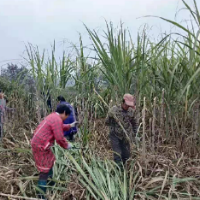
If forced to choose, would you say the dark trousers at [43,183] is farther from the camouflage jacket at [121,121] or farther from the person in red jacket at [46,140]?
the camouflage jacket at [121,121]

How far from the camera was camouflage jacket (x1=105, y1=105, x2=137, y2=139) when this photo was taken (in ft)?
10.9

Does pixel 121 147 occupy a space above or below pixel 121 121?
below

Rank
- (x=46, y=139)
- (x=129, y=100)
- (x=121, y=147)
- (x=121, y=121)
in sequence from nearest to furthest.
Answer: (x=46, y=139)
(x=129, y=100)
(x=121, y=121)
(x=121, y=147)

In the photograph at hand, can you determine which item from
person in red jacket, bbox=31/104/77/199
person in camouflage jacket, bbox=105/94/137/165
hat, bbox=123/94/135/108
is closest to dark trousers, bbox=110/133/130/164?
person in camouflage jacket, bbox=105/94/137/165

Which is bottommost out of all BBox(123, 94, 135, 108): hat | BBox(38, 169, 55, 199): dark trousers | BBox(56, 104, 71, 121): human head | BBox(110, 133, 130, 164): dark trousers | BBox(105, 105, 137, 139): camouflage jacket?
BBox(38, 169, 55, 199): dark trousers

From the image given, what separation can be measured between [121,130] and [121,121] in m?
0.11

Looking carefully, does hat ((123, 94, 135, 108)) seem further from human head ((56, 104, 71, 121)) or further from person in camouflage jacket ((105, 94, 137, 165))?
human head ((56, 104, 71, 121))

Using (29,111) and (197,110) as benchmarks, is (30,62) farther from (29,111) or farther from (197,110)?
(197,110)

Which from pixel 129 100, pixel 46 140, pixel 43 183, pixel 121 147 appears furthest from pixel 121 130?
pixel 43 183

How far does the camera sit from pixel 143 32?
139 inches

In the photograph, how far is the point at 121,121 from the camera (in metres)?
3.33

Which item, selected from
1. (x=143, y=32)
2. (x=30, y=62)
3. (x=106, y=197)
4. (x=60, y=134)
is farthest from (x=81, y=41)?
(x=106, y=197)

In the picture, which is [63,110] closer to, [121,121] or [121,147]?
[121,121]

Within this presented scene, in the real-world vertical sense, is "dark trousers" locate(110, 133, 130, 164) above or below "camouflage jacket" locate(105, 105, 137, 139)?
below
